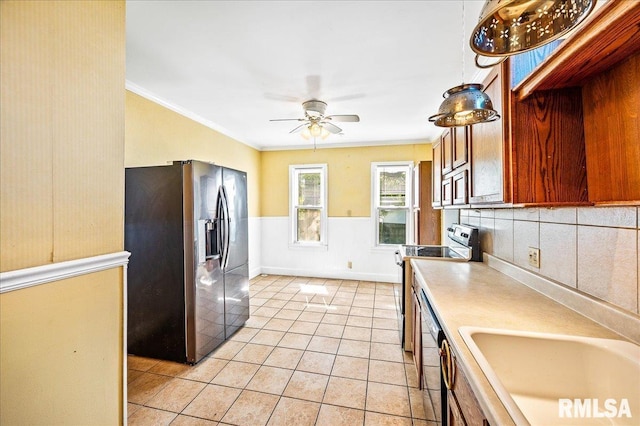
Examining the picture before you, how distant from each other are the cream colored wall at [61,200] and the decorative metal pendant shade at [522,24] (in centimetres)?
150

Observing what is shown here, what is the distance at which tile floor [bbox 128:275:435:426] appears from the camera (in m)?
1.77

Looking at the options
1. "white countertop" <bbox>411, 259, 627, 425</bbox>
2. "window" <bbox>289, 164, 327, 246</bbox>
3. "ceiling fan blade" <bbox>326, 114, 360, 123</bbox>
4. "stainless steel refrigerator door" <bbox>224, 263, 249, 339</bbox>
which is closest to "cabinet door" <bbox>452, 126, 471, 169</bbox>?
"white countertop" <bbox>411, 259, 627, 425</bbox>

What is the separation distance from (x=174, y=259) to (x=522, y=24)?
255 cm

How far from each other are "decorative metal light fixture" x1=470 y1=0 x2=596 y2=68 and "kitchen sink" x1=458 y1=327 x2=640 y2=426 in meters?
0.95

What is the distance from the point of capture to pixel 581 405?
2.89ft

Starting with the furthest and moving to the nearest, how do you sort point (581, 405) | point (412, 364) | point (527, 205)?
point (412, 364)
point (527, 205)
point (581, 405)

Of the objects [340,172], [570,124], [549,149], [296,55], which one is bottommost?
[549,149]

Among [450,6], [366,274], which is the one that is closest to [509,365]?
[450,6]

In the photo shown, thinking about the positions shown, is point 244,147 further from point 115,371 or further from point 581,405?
point 581,405

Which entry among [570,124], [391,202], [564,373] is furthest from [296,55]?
[391,202]

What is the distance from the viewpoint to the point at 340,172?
16.4 feet

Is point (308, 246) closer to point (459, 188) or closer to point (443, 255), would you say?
point (443, 255)

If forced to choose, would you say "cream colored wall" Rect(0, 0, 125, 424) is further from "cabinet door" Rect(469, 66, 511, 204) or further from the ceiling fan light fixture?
the ceiling fan light fixture

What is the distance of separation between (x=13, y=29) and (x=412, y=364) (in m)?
2.98
